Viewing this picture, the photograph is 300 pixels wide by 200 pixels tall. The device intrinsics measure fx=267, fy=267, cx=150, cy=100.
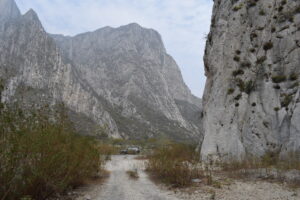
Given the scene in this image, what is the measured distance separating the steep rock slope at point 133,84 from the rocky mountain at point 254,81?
96.0 metres

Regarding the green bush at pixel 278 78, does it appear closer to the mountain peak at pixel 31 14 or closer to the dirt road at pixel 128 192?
the dirt road at pixel 128 192

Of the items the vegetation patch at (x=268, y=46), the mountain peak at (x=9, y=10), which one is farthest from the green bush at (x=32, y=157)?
the mountain peak at (x=9, y=10)

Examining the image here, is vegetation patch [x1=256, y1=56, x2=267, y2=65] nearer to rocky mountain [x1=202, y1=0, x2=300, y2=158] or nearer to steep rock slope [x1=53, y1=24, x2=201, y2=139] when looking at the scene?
rocky mountain [x1=202, y1=0, x2=300, y2=158]

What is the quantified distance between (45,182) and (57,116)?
3056 millimetres

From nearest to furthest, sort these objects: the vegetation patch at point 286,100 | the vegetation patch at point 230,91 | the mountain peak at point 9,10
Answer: the vegetation patch at point 286,100 < the vegetation patch at point 230,91 < the mountain peak at point 9,10

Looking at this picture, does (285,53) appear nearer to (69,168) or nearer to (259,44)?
(259,44)

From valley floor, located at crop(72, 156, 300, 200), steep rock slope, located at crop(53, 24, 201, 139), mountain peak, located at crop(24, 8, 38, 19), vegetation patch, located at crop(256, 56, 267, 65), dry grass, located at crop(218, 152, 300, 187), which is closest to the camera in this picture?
valley floor, located at crop(72, 156, 300, 200)

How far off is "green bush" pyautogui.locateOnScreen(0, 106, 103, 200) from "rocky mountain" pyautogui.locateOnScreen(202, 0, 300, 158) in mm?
10439

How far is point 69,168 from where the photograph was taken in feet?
29.2

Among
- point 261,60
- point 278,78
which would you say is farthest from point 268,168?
point 261,60

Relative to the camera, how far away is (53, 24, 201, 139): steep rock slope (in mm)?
132375

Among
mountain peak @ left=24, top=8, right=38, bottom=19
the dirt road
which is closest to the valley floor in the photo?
the dirt road

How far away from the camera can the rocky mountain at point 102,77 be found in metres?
108

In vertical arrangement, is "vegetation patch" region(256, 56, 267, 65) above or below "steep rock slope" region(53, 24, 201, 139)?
below
